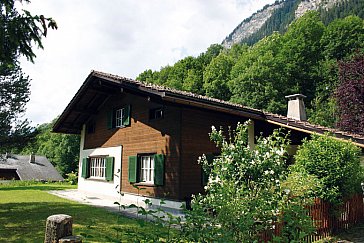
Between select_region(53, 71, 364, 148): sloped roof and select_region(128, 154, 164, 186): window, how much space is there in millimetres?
2649

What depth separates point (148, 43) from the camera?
11.5 meters

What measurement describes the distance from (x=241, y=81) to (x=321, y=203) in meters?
25.2

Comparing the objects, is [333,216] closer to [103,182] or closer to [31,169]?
[103,182]

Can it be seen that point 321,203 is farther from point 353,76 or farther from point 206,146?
point 353,76

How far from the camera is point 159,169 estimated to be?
37.3ft

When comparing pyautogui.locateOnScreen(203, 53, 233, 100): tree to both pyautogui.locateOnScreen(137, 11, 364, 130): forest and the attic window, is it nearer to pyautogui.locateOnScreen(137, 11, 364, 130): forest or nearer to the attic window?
pyautogui.locateOnScreen(137, 11, 364, 130): forest

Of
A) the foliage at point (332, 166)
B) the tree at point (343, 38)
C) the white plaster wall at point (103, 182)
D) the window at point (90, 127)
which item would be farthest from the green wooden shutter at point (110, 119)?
the tree at point (343, 38)

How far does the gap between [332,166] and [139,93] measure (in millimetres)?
7162

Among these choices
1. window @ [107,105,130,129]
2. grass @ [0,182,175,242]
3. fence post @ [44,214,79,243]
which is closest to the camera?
fence post @ [44,214,79,243]

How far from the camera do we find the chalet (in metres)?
10.7

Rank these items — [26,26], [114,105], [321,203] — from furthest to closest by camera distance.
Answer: [114,105]
[26,26]
[321,203]

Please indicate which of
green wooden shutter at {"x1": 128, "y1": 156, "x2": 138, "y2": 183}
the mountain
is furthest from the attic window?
the mountain

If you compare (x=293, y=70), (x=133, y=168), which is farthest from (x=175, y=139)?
(x=293, y=70)

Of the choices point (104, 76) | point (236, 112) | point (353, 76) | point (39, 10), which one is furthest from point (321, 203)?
point (353, 76)
